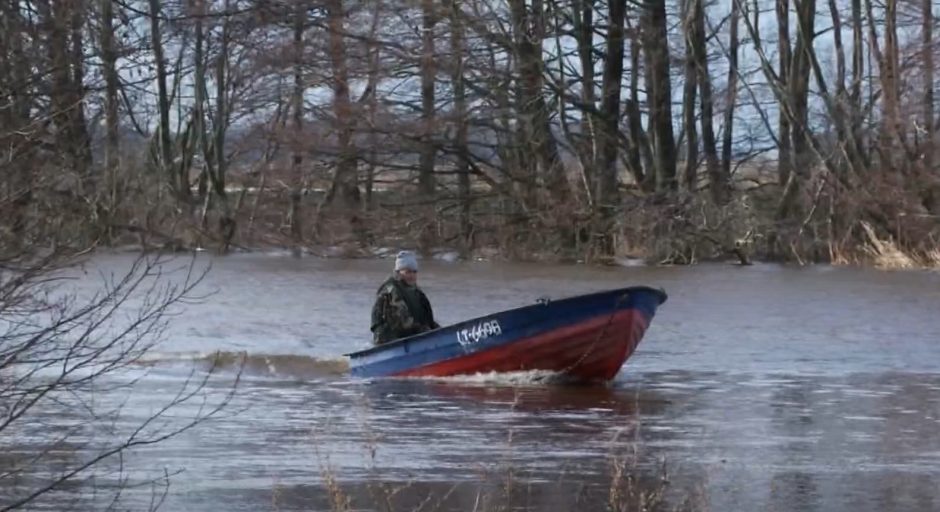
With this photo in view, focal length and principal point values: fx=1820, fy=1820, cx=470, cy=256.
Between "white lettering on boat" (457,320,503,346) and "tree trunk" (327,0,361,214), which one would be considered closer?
"white lettering on boat" (457,320,503,346)

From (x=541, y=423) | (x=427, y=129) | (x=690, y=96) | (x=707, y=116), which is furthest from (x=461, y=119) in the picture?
(x=541, y=423)

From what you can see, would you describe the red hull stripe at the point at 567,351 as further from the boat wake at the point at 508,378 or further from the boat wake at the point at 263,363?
the boat wake at the point at 263,363

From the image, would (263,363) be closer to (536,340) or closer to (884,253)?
(536,340)

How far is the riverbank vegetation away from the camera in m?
37.2

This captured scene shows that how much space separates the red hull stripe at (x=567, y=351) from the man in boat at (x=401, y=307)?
409mm

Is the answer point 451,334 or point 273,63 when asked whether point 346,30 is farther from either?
point 451,334

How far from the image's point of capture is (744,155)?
4312 centimetres

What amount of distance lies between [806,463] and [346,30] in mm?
26981

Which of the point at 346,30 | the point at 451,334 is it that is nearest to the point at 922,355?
the point at 451,334

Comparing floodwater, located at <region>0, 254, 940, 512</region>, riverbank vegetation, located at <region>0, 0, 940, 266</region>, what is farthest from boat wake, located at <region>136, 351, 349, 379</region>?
riverbank vegetation, located at <region>0, 0, 940, 266</region>

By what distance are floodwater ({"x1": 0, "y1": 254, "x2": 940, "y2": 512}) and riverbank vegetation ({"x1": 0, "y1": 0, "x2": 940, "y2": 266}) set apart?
942 centimetres

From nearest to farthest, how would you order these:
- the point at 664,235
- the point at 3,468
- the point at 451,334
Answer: the point at 3,468, the point at 451,334, the point at 664,235

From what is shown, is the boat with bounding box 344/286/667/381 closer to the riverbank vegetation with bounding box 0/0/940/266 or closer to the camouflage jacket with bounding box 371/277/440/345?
the camouflage jacket with bounding box 371/277/440/345

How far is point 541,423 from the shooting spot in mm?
14008
